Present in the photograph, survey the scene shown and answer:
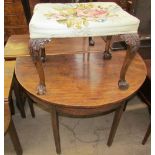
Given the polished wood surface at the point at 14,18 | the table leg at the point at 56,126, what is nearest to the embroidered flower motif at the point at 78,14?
the table leg at the point at 56,126

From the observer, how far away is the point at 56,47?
1.47m

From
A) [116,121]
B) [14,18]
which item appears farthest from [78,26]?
[14,18]

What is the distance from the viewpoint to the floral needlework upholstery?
915 mm

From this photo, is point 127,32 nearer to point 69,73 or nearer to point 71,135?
point 69,73

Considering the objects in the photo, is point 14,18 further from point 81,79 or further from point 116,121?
point 116,121

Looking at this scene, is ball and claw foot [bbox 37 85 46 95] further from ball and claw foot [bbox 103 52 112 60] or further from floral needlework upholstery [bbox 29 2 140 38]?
ball and claw foot [bbox 103 52 112 60]

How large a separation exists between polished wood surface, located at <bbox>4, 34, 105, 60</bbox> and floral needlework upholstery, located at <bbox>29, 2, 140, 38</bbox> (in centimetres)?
38

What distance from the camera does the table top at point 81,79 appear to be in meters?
1.03

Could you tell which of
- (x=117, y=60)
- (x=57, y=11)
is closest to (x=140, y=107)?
(x=117, y=60)

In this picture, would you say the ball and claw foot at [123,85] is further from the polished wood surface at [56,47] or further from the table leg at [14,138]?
the table leg at [14,138]

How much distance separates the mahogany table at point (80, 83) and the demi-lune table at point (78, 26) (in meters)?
0.06

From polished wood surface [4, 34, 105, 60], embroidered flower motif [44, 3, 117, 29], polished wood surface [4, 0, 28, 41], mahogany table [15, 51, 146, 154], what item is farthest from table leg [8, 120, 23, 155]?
polished wood surface [4, 0, 28, 41]

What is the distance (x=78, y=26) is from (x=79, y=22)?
30 millimetres

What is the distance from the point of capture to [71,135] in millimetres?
1443
